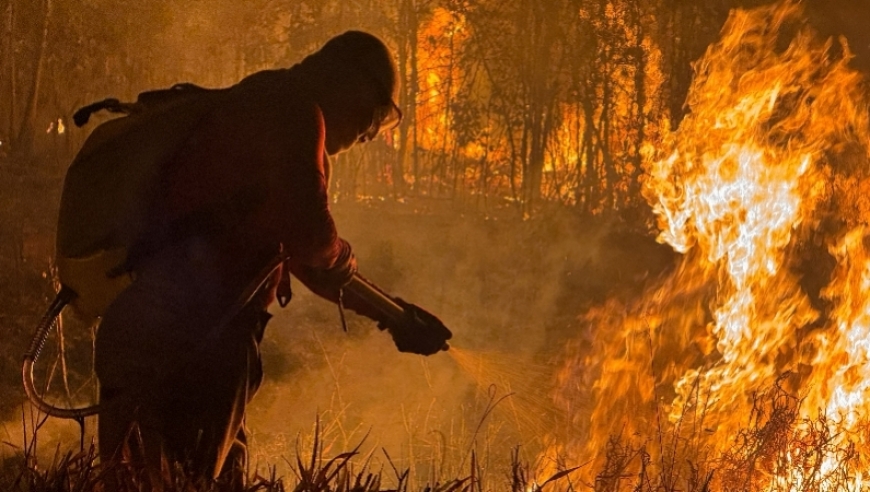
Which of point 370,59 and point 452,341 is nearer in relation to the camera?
point 370,59

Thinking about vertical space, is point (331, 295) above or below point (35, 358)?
above

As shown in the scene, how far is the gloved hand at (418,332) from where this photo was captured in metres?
3.35

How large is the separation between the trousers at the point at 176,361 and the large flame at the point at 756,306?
87.7 inches

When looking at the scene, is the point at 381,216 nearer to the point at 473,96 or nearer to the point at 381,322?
the point at 473,96

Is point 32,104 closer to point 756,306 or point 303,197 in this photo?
point 756,306

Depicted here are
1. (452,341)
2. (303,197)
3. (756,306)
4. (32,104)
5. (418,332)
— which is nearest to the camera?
(303,197)

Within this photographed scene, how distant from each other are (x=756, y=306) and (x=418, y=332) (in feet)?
11.3

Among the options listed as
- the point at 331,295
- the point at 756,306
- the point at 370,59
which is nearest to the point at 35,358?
the point at 331,295

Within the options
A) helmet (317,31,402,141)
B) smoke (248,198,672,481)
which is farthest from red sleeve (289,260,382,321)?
smoke (248,198,672,481)

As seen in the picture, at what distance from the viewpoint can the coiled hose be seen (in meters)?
3.07

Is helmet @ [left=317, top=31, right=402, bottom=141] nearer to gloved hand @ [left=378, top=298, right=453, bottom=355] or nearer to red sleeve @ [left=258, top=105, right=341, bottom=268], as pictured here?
red sleeve @ [left=258, top=105, right=341, bottom=268]

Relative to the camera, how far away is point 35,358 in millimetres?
3248

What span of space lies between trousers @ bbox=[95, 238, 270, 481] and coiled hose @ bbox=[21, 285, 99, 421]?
0.08m

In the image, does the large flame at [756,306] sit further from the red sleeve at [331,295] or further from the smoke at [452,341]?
the red sleeve at [331,295]
